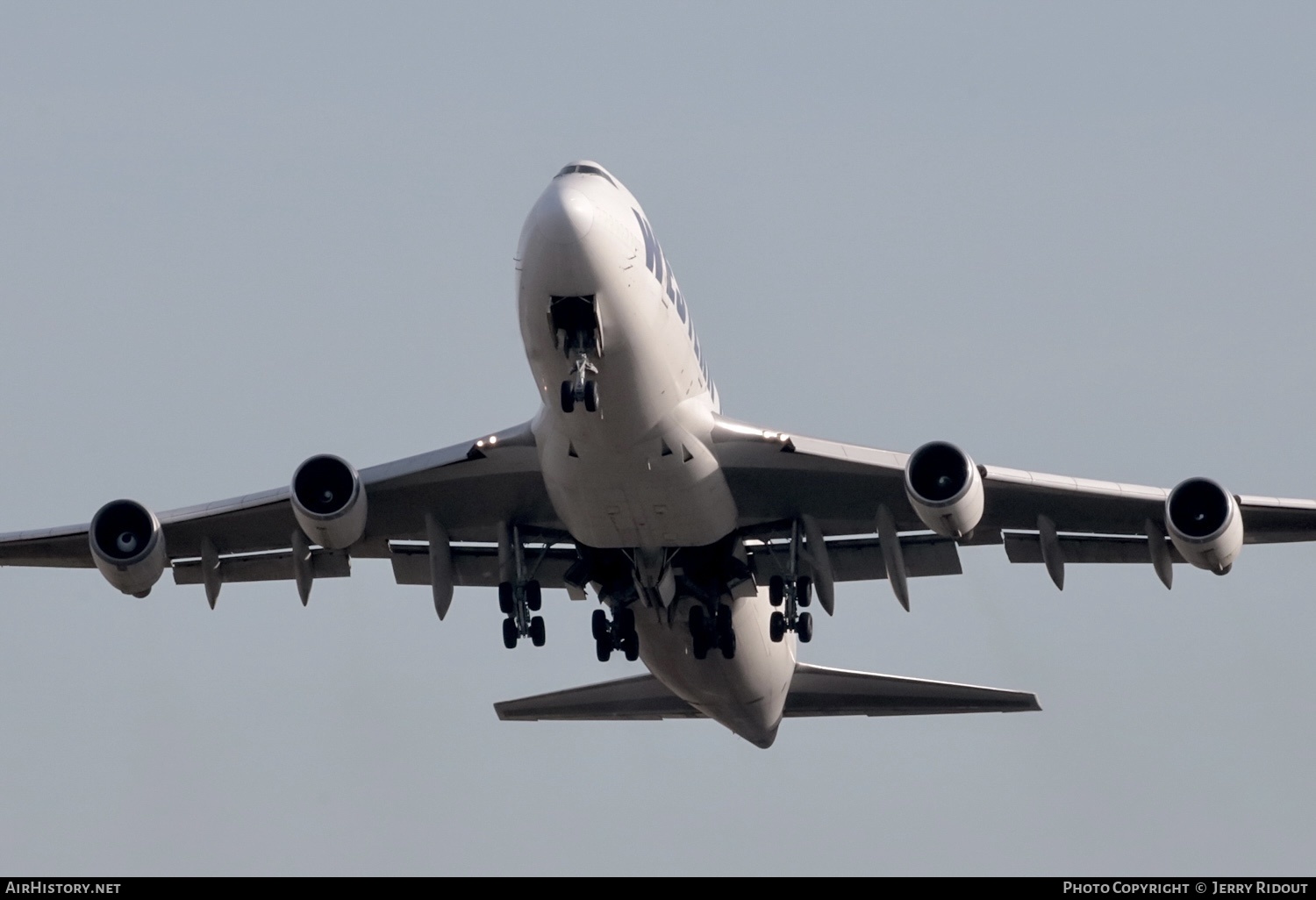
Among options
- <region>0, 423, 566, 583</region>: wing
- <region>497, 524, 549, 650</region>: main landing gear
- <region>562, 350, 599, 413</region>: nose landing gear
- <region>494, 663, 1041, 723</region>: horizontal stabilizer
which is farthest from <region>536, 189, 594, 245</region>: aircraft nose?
<region>494, 663, 1041, 723</region>: horizontal stabilizer

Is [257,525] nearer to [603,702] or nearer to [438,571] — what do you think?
[438,571]

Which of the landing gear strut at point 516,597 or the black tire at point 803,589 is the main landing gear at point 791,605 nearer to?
the black tire at point 803,589

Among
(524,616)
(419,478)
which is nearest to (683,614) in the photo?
(524,616)

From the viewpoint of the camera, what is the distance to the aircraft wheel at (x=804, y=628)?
30297mm

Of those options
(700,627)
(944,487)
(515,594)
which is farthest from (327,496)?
(944,487)

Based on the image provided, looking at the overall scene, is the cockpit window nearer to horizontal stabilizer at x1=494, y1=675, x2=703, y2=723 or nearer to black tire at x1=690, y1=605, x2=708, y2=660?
black tire at x1=690, y1=605, x2=708, y2=660

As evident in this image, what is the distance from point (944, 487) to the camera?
26.3m

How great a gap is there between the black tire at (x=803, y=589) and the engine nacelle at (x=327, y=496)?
681 cm

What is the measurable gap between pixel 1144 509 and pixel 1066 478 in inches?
57.4

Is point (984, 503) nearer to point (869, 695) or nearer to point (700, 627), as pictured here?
point (700, 627)

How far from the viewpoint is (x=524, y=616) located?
30.0 m

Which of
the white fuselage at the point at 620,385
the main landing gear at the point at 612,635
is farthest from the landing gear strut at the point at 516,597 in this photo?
the white fuselage at the point at 620,385

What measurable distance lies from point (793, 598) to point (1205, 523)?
627 cm
